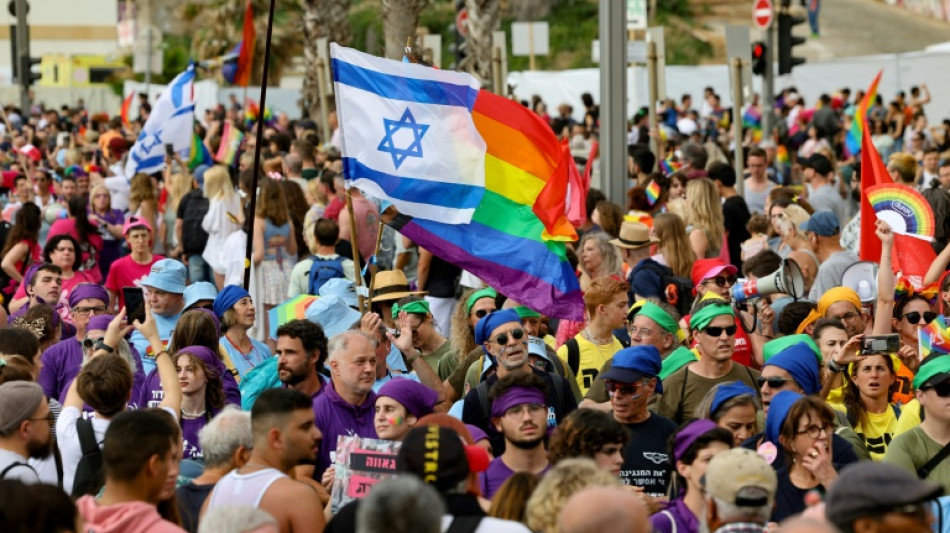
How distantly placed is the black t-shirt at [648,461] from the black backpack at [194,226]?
8122 mm

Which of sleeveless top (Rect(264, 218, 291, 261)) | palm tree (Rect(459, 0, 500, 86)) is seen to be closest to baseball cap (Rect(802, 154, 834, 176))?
sleeveless top (Rect(264, 218, 291, 261))

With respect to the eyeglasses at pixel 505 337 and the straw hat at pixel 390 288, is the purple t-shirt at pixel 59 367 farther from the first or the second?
the eyeglasses at pixel 505 337

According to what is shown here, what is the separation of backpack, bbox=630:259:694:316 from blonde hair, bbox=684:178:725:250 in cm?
160

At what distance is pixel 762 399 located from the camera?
7.69m

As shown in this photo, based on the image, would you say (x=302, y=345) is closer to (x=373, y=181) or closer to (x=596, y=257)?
(x=373, y=181)

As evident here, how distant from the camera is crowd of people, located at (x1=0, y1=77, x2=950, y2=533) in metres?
5.27

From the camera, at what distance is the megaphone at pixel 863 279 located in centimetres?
1002

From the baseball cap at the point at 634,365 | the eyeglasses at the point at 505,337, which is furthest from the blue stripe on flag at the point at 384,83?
the baseball cap at the point at 634,365

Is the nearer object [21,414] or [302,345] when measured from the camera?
[21,414]

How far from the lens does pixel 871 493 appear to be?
4473 mm

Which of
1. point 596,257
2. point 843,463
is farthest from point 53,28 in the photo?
point 843,463

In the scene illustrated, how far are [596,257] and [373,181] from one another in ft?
7.66

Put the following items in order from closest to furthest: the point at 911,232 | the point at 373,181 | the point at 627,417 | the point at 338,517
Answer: the point at 338,517
the point at 627,417
the point at 373,181
the point at 911,232

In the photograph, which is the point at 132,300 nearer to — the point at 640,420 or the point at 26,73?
the point at 640,420
